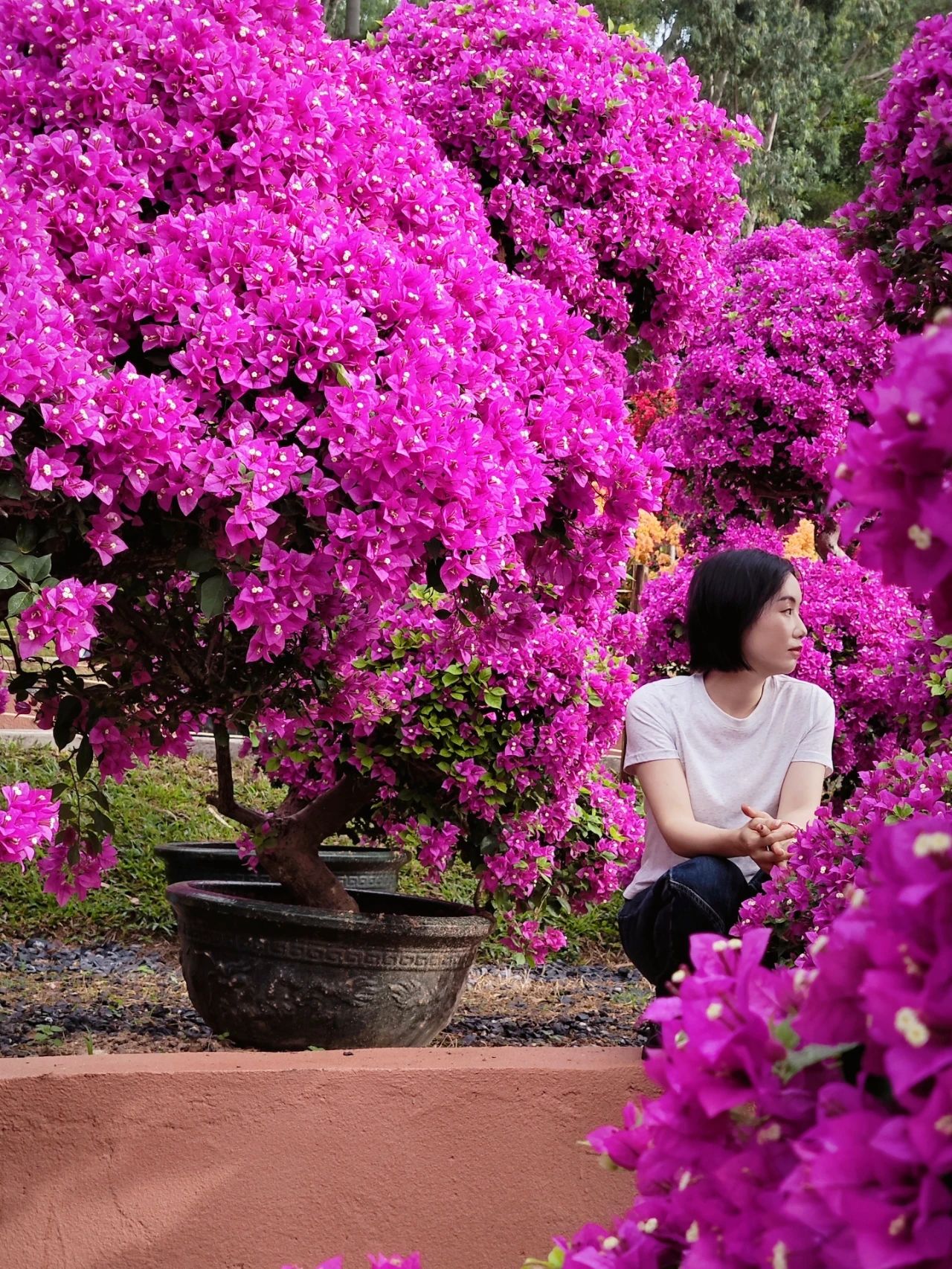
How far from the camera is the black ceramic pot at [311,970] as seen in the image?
307cm

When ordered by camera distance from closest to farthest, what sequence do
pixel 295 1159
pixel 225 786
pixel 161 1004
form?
1. pixel 295 1159
2. pixel 225 786
3. pixel 161 1004

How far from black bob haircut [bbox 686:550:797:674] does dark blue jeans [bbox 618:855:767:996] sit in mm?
490

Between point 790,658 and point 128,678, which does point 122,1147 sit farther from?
point 790,658

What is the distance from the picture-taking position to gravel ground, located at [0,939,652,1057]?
355 cm

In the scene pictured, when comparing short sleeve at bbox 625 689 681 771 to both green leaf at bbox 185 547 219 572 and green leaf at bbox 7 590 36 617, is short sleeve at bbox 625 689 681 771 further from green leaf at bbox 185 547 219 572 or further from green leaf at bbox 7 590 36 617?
green leaf at bbox 7 590 36 617

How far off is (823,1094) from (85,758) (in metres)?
2.27

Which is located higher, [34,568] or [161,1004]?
[34,568]

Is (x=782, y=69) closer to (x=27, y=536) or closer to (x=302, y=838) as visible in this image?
(x=302, y=838)

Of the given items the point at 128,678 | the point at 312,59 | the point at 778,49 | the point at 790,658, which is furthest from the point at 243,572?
the point at 778,49

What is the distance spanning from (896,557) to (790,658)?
2.17 meters

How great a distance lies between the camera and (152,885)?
230 inches

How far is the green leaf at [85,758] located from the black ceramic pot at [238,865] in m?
1.88

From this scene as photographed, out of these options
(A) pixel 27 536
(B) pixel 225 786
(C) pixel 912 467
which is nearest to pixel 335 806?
(B) pixel 225 786

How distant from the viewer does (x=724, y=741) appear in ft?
9.75
